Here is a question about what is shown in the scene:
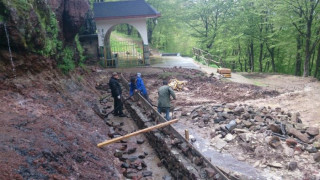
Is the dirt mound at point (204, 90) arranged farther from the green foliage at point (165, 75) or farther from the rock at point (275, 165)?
the rock at point (275, 165)

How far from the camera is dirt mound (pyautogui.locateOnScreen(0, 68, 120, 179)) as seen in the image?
5262mm

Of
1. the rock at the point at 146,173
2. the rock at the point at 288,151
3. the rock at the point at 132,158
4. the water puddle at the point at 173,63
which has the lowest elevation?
the rock at the point at 146,173

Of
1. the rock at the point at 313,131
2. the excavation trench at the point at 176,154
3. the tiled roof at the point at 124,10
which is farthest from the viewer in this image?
the tiled roof at the point at 124,10

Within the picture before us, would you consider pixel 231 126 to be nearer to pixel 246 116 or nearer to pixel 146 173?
pixel 246 116

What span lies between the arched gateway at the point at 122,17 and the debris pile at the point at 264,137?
11870 mm

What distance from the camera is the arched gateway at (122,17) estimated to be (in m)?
20.5

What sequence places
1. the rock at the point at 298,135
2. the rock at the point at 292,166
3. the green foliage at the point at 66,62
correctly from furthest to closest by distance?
the green foliage at the point at 66,62, the rock at the point at 298,135, the rock at the point at 292,166

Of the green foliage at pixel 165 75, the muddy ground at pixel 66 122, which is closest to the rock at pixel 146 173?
the muddy ground at pixel 66 122

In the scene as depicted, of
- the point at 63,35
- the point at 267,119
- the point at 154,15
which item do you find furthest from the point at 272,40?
the point at 63,35

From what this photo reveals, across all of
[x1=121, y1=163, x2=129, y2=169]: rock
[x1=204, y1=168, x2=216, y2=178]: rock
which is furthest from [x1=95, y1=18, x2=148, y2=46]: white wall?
[x1=204, y1=168, x2=216, y2=178]: rock

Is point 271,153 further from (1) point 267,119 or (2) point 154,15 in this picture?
(2) point 154,15

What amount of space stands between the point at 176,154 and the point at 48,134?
3370mm

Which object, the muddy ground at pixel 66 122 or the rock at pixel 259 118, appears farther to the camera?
the rock at pixel 259 118

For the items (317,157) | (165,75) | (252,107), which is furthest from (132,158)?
(165,75)
